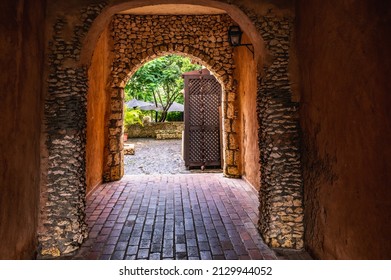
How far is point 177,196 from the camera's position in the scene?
5223 millimetres

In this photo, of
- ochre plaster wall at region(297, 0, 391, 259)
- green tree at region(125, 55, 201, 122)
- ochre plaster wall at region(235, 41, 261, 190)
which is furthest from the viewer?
green tree at region(125, 55, 201, 122)

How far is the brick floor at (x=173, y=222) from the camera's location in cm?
302

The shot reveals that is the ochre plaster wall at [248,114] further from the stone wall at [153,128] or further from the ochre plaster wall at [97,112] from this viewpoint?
the stone wall at [153,128]

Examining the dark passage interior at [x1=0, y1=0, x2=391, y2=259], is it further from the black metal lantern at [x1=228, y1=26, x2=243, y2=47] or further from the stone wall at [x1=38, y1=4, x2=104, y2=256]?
the black metal lantern at [x1=228, y1=26, x2=243, y2=47]

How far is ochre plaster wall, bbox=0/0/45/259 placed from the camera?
85.0 inches

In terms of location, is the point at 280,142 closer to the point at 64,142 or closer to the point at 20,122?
the point at 64,142

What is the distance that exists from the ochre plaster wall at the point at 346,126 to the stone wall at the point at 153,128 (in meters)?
15.7

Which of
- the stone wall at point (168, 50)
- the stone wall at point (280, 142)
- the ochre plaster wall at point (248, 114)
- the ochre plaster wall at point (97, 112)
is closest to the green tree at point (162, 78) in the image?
the stone wall at point (168, 50)

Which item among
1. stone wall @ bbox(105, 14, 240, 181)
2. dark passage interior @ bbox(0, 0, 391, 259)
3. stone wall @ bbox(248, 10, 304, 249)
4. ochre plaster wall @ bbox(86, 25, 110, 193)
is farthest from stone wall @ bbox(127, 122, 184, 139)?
stone wall @ bbox(248, 10, 304, 249)

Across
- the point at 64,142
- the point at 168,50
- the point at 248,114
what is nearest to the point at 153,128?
the point at 168,50

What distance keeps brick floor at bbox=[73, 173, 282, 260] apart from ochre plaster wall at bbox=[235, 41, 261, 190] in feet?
1.35

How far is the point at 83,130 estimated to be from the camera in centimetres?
321

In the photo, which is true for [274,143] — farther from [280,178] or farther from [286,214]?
[286,214]

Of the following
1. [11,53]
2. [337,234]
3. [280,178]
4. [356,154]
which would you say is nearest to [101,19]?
[11,53]
